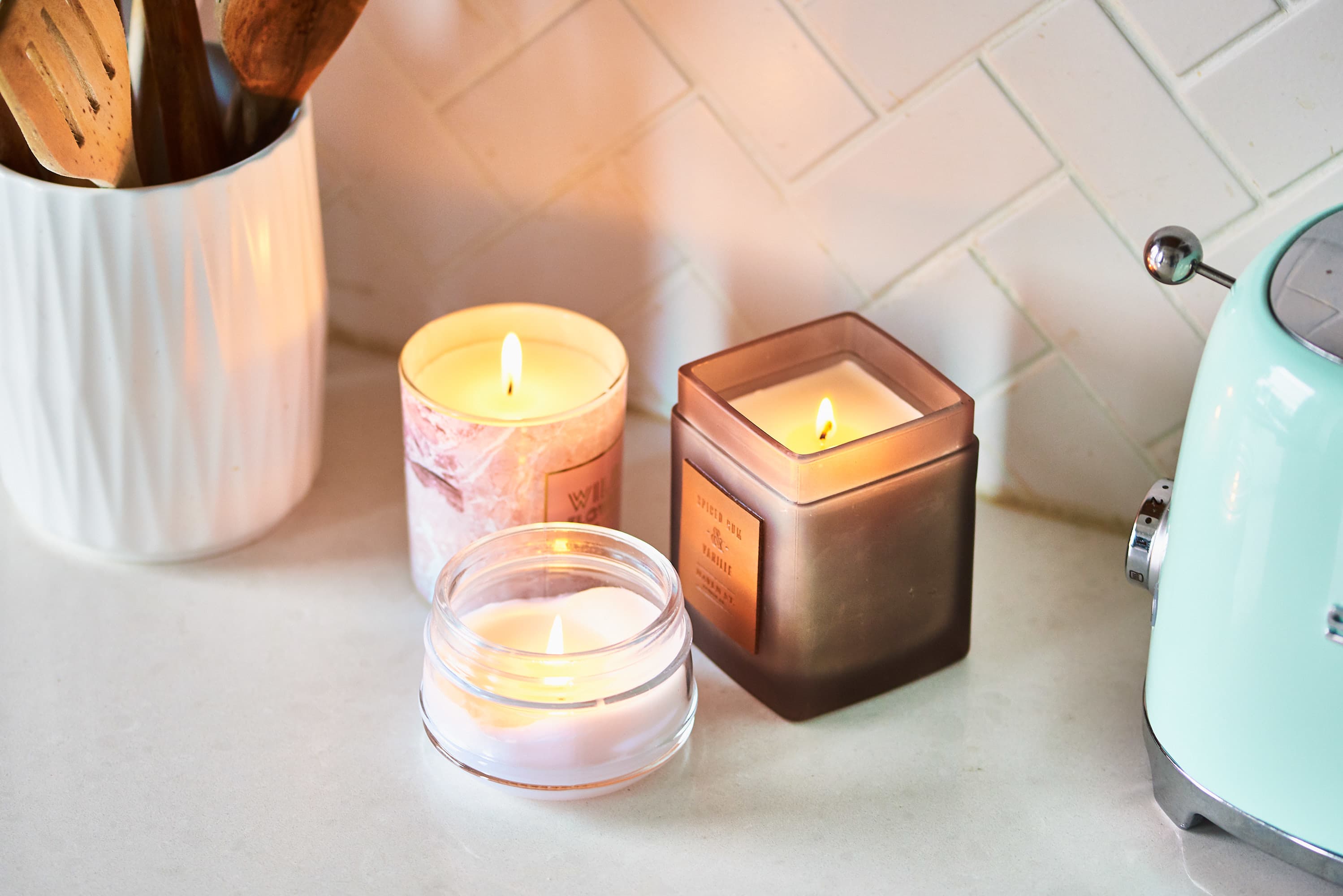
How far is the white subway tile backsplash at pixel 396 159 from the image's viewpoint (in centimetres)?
75

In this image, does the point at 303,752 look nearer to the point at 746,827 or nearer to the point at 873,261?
the point at 746,827

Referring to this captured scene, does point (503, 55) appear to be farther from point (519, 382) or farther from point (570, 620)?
point (570, 620)

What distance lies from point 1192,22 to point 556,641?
37cm

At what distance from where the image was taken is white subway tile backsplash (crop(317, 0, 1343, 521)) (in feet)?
1.97

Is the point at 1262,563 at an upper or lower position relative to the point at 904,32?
lower

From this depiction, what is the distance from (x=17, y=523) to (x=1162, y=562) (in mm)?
548

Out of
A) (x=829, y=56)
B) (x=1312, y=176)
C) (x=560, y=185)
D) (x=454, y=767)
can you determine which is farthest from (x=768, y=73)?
(x=454, y=767)

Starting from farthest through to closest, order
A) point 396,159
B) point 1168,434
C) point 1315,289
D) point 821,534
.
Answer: point 396,159 → point 1168,434 → point 821,534 → point 1315,289

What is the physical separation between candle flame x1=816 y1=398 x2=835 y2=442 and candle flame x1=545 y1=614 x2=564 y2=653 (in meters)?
0.14

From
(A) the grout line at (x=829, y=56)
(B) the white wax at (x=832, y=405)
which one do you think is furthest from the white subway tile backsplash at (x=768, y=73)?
(B) the white wax at (x=832, y=405)

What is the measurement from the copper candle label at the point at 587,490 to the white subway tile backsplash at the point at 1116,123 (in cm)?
24

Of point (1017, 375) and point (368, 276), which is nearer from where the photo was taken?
point (1017, 375)

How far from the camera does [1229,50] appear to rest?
22.9 inches

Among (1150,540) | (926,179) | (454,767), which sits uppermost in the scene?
(926,179)
